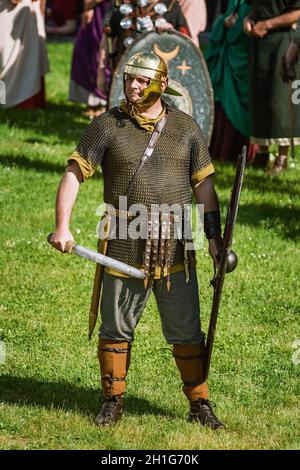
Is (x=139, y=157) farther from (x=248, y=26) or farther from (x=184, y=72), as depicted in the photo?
(x=248, y=26)

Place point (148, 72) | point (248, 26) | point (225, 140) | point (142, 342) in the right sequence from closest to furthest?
point (148, 72) → point (142, 342) → point (248, 26) → point (225, 140)

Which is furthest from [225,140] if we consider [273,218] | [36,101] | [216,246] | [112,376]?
[112,376]

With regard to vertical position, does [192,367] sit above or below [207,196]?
below

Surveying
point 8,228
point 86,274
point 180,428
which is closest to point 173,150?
point 180,428

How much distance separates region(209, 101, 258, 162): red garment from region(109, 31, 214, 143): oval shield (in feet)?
4.69

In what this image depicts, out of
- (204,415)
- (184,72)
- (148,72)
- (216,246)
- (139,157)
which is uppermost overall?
(148,72)

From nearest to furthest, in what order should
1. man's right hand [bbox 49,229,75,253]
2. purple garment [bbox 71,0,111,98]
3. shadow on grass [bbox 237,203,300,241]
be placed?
man's right hand [bbox 49,229,75,253]
shadow on grass [bbox 237,203,300,241]
purple garment [bbox 71,0,111,98]

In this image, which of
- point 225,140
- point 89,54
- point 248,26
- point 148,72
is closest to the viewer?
point 148,72

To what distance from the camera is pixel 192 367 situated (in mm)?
5516

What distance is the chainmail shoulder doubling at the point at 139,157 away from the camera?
5.27 meters

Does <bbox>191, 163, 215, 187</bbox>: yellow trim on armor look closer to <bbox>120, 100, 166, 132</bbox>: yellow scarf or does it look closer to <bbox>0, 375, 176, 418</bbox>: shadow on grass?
<bbox>120, 100, 166, 132</bbox>: yellow scarf

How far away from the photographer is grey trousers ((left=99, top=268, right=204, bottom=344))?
539 cm

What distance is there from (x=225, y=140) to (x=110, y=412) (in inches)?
247

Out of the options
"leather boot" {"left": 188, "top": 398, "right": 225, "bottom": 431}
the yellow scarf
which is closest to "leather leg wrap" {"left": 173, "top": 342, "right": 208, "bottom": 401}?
"leather boot" {"left": 188, "top": 398, "right": 225, "bottom": 431}
